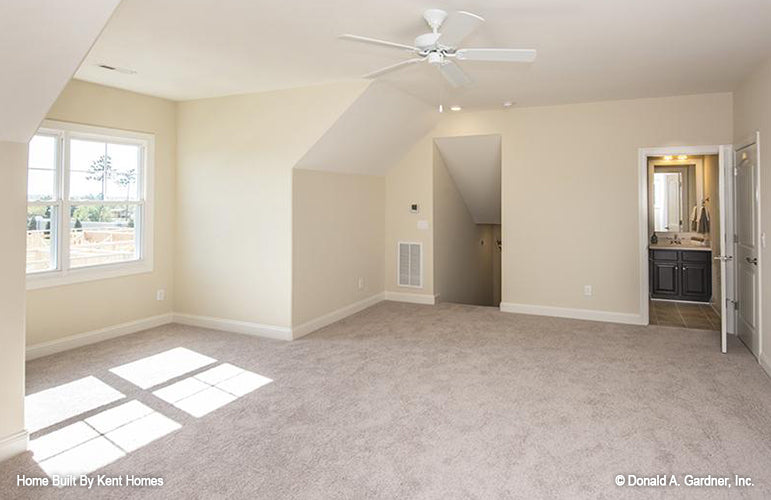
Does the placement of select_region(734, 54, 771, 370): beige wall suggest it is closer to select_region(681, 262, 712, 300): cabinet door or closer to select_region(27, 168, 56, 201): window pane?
select_region(681, 262, 712, 300): cabinet door

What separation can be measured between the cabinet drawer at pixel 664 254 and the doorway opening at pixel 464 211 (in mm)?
2371

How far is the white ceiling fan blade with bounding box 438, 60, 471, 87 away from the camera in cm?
311

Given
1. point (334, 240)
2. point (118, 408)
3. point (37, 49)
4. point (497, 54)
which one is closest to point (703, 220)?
point (334, 240)

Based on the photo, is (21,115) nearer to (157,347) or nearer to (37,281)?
(37,281)

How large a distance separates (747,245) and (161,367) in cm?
564

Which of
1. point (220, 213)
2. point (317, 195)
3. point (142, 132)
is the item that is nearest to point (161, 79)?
point (142, 132)

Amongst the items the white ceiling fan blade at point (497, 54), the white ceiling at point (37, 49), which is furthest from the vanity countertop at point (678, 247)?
the white ceiling at point (37, 49)

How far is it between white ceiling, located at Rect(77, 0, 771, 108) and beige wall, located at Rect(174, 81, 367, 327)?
0.25 meters

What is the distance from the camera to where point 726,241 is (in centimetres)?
452

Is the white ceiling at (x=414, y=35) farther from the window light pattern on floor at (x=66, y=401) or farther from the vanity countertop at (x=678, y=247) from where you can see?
the vanity countertop at (x=678, y=247)

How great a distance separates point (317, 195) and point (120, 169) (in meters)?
2.17

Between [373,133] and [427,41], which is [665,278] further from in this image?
[427,41]

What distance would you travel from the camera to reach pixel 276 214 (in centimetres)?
484

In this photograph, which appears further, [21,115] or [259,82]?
[259,82]
